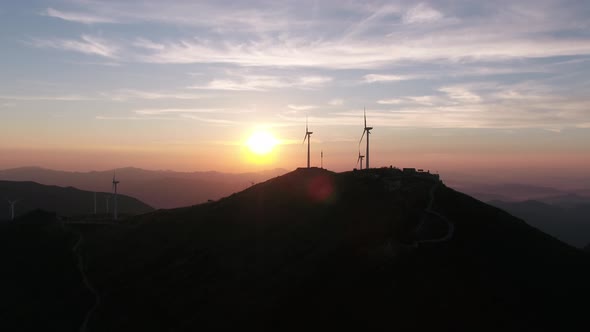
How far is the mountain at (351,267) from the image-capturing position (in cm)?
6262

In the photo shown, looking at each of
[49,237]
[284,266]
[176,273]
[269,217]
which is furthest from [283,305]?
[49,237]

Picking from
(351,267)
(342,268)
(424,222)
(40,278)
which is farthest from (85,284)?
(424,222)

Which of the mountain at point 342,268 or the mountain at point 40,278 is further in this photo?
the mountain at point 40,278

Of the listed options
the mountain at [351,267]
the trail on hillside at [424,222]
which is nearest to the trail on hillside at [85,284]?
the mountain at [351,267]

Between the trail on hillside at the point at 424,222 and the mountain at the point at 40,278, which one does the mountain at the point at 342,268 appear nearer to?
the trail on hillside at the point at 424,222

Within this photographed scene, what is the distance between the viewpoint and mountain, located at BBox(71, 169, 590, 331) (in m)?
62.6

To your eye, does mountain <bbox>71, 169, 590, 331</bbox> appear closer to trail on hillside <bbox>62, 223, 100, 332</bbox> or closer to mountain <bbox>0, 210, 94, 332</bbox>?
trail on hillside <bbox>62, 223, 100, 332</bbox>

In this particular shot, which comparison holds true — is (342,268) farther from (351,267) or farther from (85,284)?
(85,284)

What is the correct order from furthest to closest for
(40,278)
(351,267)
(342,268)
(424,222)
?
(40,278)
(424,222)
(342,268)
(351,267)

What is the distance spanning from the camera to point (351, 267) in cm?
7406

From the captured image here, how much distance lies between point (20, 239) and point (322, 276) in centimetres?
10212

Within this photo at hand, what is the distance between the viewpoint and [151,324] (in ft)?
254

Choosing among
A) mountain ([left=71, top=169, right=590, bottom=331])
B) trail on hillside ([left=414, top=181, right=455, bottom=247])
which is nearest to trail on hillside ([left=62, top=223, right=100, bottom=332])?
mountain ([left=71, top=169, right=590, bottom=331])

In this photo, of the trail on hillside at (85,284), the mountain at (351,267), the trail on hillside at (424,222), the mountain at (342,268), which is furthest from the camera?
the trail on hillside at (85,284)
